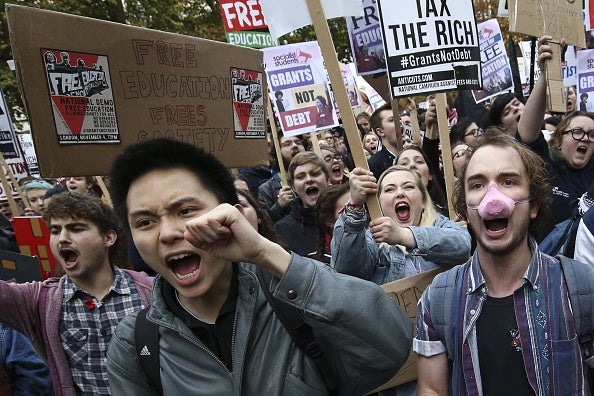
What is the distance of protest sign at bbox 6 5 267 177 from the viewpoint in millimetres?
2219

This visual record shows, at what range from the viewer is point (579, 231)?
2385 mm

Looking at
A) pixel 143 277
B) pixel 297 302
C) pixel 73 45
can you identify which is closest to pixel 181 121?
pixel 73 45

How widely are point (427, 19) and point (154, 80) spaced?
223cm

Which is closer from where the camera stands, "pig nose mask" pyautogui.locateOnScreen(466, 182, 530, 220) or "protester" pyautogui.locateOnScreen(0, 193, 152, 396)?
"pig nose mask" pyautogui.locateOnScreen(466, 182, 530, 220)

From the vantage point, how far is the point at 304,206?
502cm

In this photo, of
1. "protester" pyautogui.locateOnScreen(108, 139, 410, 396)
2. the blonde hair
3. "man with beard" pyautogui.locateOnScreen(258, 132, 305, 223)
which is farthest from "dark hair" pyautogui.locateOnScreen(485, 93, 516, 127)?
"protester" pyautogui.locateOnScreen(108, 139, 410, 396)

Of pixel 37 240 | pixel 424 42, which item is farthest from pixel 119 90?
pixel 37 240

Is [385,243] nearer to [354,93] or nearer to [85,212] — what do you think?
[85,212]

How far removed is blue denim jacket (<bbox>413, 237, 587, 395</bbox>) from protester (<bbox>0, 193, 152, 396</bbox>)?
1.46 m

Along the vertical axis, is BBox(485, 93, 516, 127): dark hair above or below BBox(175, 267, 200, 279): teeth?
above

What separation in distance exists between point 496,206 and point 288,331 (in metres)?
0.86

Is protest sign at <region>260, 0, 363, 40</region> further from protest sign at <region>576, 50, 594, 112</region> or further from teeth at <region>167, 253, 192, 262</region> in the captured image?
protest sign at <region>576, 50, 594, 112</region>

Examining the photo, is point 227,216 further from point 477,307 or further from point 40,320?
point 40,320

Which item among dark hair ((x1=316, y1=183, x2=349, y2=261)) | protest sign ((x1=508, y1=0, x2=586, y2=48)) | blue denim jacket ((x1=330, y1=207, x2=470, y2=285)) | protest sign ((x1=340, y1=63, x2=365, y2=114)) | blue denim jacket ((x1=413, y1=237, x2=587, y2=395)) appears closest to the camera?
blue denim jacket ((x1=413, y1=237, x2=587, y2=395))
